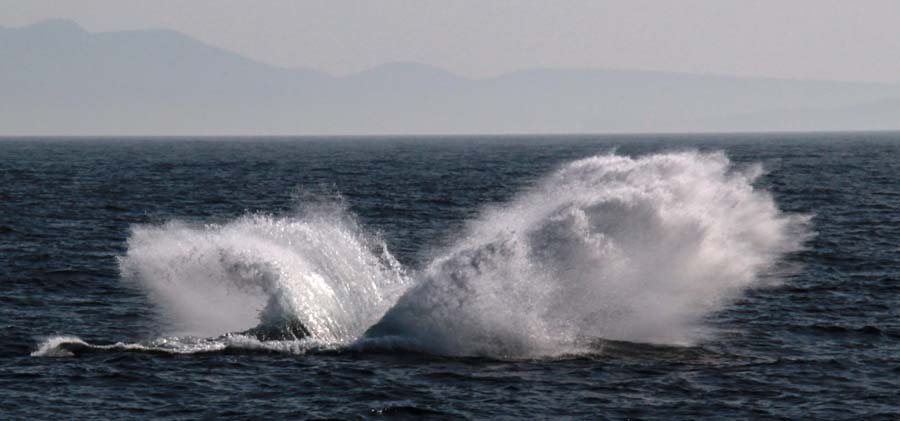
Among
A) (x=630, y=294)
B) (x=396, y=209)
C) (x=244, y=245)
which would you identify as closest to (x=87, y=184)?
(x=396, y=209)

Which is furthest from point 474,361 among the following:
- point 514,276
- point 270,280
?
point 270,280

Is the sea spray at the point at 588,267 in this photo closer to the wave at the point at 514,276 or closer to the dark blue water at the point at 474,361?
the wave at the point at 514,276

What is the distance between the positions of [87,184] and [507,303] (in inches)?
2573

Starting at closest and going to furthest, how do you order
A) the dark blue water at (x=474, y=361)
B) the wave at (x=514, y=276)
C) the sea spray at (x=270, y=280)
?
the dark blue water at (x=474, y=361) < the wave at (x=514, y=276) < the sea spray at (x=270, y=280)

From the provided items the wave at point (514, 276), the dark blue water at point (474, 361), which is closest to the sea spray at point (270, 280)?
the wave at point (514, 276)

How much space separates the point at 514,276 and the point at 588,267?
6.25ft

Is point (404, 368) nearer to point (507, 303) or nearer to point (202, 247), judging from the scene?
point (507, 303)

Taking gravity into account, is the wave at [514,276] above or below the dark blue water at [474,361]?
above

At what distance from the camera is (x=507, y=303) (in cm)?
2708

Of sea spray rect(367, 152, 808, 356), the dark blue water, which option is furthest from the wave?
the dark blue water

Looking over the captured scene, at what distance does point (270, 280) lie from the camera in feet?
94.8

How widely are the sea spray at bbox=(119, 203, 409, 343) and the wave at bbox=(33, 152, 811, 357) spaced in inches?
1.6

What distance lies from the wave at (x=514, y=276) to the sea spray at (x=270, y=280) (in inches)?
1.6

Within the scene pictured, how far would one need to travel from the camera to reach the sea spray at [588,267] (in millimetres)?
26953
